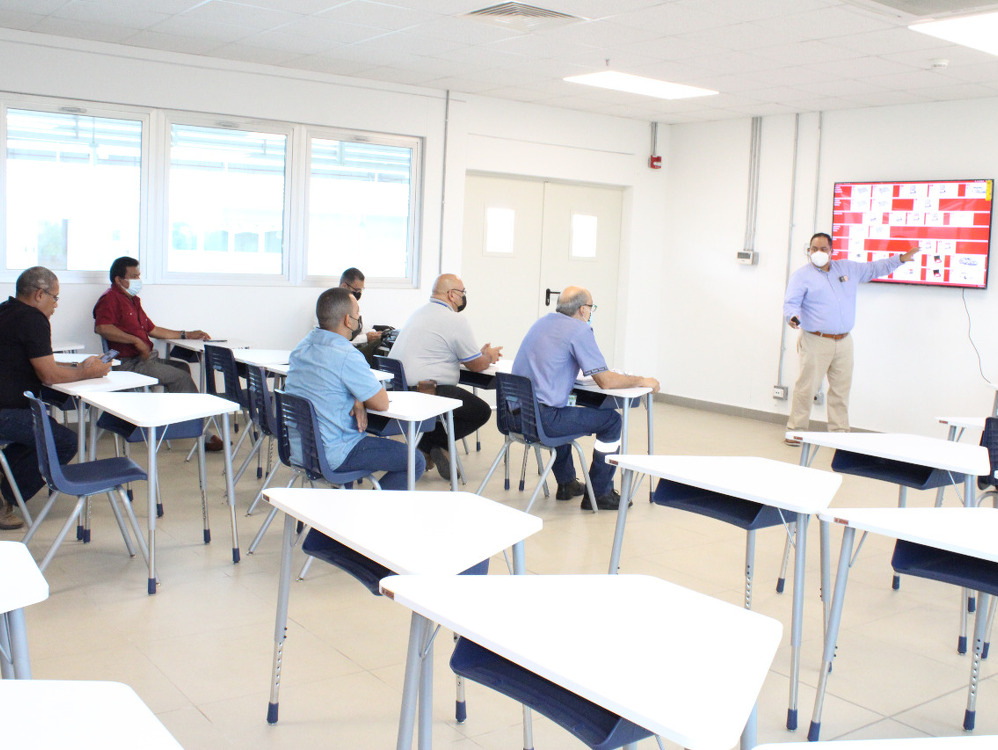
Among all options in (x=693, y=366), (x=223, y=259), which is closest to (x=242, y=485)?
(x=223, y=259)

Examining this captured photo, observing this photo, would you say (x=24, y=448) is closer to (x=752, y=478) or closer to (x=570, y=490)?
(x=570, y=490)

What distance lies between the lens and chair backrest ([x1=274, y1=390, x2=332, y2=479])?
13.1 feet

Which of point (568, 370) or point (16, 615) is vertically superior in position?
point (568, 370)

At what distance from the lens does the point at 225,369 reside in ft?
19.2

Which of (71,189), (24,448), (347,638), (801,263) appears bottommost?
(347,638)

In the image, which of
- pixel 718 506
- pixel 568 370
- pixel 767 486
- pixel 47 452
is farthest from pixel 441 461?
pixel 767 486

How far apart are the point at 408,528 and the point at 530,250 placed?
714cm

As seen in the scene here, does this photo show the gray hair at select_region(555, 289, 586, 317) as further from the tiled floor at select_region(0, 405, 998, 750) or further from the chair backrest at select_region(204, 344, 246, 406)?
the chair backrest at select_region(204, 344, 246, 406)

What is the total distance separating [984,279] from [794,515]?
5321 millimetres

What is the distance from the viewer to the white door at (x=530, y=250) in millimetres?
9008

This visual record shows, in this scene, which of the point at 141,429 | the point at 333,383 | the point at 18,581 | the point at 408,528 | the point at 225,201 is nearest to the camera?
the point at 18,581

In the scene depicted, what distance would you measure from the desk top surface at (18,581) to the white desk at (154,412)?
1.71 m

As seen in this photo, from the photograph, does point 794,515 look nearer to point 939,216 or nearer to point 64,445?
point 64,445

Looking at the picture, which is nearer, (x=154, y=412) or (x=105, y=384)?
(x=154, y=412)
